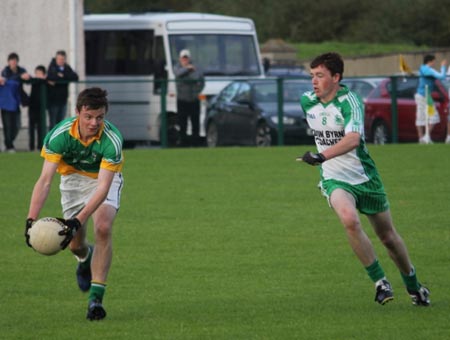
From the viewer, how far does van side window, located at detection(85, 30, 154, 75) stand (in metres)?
31.5

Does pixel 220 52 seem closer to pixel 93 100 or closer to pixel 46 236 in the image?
pixel 93 100

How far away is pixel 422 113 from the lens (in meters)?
26.9

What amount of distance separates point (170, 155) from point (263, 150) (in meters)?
1.92

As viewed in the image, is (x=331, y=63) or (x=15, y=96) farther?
(x=15, y=96)

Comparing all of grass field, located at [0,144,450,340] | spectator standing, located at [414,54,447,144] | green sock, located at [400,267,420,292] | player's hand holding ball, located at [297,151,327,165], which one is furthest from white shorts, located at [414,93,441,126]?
player's hand holding ball, located at [297,151,327,165]

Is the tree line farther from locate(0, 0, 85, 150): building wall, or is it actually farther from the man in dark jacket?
the man in dark jacket

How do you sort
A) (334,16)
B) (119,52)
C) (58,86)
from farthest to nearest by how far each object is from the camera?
1. (334,16)
2. (119,52)
3. (58,86)

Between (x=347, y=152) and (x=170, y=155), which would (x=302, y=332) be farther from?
(x=170, y=155)

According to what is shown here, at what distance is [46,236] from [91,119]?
0.89 metres

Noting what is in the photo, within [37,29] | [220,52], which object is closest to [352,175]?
[37,29]

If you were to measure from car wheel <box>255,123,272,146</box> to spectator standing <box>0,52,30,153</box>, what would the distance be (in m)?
5.02

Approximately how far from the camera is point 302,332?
8656 millimetres

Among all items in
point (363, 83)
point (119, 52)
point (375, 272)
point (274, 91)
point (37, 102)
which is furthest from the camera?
point (119, 52)

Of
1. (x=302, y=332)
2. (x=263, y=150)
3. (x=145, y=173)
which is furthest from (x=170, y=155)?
→ (x=302, y=332)
